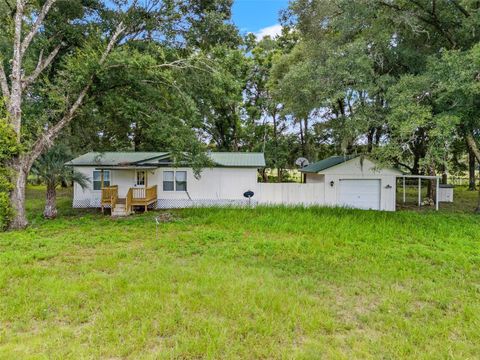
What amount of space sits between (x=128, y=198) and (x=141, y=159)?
Result: 8.62 ft

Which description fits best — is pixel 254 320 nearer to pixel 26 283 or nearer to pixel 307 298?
pixel 307 298

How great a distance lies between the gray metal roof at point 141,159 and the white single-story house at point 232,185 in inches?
1.7

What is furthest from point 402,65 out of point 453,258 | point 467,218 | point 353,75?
point 453,258

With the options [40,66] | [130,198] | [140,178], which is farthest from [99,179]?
[40,66]

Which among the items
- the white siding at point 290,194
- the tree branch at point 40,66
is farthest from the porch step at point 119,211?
the white siding at point 290,194

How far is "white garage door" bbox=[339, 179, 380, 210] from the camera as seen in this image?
13.7 metres

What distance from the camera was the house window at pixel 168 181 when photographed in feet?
45.6

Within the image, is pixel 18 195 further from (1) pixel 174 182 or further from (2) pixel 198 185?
(2) pixel 198 185

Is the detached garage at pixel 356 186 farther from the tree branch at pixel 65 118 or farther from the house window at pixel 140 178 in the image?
the tree branch at pixel 65 118

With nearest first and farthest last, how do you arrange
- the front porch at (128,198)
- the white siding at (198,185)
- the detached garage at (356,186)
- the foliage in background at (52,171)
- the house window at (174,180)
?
the foliage in background at (52,171) < the front porch at (128,198) < the detached garage at (356,186) < the white siding at (198,185) < the house window at (174,180)

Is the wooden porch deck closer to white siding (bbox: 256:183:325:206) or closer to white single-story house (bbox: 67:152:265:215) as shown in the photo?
white single-story house (bbox: 67:152:265:215)

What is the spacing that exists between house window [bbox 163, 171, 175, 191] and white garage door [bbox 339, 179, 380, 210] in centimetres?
807

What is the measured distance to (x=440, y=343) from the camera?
3070 mm

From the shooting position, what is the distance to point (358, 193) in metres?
13.8
